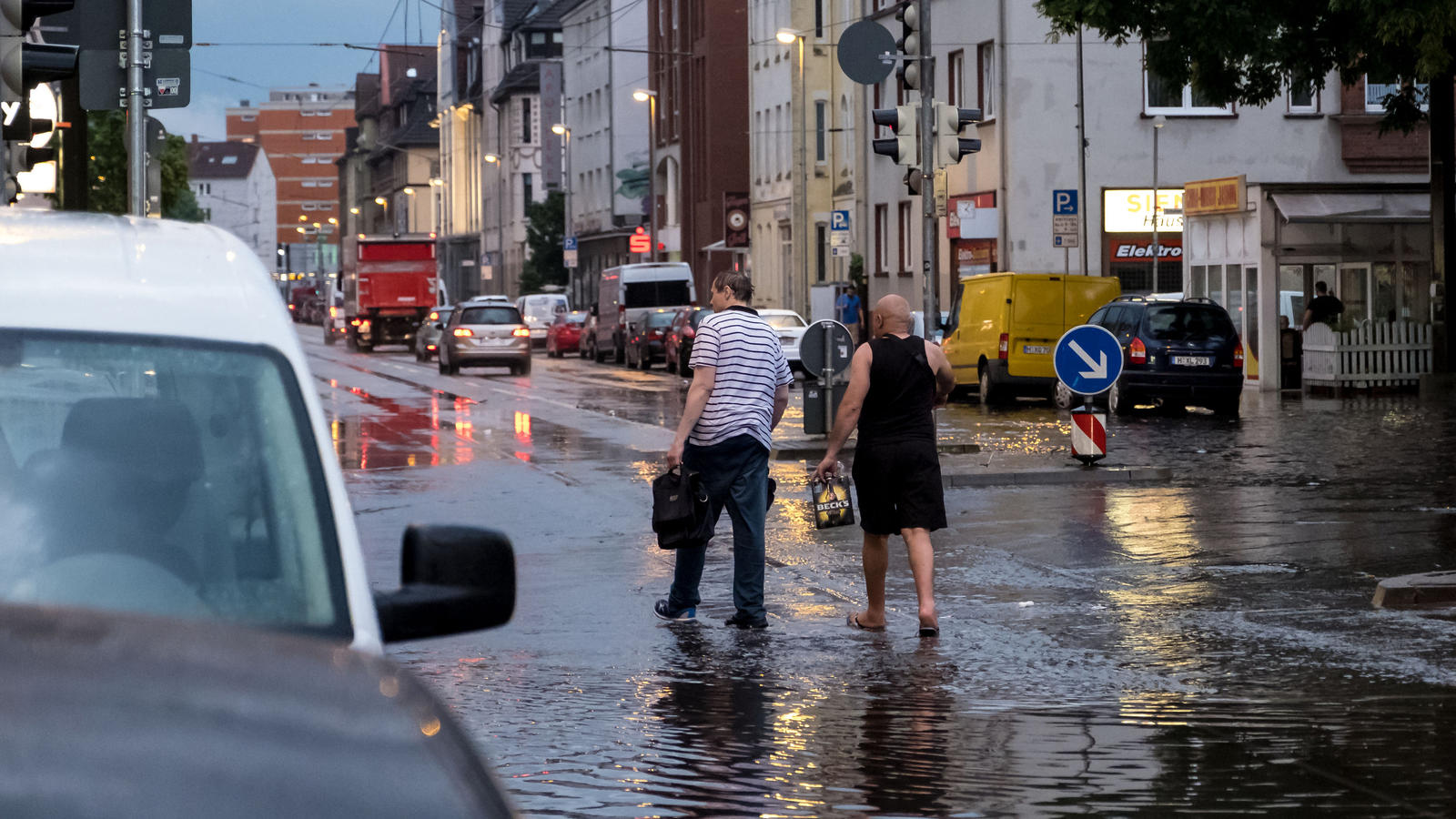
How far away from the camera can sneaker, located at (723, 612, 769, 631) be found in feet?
35.6

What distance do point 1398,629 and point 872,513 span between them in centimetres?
254

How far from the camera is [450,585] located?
3830 millimetres

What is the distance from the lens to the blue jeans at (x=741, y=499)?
35.5ft

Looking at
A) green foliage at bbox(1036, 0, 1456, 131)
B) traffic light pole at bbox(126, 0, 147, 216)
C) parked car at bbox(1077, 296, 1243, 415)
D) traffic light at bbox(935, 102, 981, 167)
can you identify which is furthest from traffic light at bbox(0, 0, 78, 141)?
parked car at bbox(1077, 296, 1243, 415)

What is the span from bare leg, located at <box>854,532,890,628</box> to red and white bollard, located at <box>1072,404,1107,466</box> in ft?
31.0

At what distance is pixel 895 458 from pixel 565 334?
5347cm

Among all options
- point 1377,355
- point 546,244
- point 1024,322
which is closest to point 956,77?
point 1377,355

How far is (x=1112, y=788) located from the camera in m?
6.96

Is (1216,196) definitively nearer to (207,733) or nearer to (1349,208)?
(1349,208)

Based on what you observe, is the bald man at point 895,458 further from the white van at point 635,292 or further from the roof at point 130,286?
the white van at point 635,292

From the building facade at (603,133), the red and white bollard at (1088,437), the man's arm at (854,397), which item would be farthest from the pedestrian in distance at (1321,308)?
the building facade at (603,133)

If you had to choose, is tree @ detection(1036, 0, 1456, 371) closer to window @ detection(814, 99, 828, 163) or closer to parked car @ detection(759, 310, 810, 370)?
parked car @ detection(759, 310, 810, 370)

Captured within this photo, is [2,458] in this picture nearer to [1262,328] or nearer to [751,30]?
[1262,328]

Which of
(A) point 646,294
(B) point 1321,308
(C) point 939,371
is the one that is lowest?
(C) point 939,371
